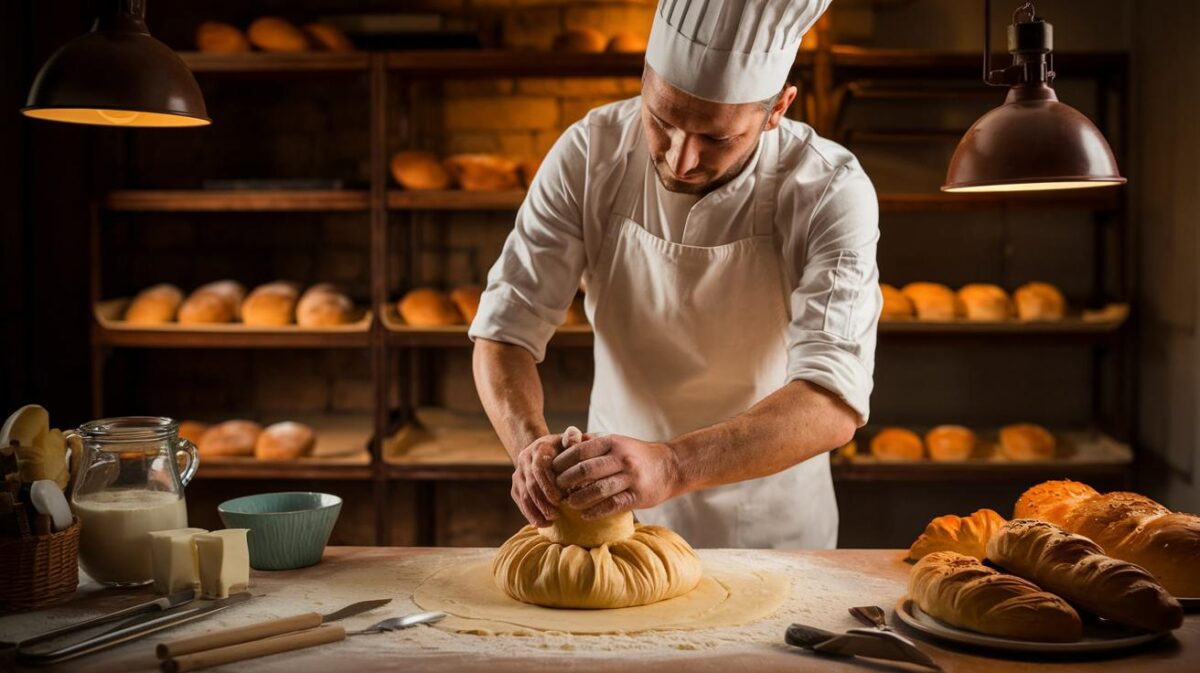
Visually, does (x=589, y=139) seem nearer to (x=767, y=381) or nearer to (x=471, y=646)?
(x=767, y=381)

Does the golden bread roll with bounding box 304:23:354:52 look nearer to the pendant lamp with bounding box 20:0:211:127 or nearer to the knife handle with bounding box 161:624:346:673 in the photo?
the pendant lamp with bounding box 20:0:211:127

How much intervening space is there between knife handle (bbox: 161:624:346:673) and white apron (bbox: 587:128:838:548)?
102cm

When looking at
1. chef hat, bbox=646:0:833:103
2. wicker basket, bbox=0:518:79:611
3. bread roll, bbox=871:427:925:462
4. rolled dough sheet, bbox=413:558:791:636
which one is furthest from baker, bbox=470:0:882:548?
bread roll, bbox=871:427:925:462

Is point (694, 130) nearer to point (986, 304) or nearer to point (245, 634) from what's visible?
point (245, 634)

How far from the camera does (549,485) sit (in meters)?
1.66

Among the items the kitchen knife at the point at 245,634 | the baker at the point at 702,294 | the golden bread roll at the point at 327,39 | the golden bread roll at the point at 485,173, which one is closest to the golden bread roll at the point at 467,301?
the golden bread roll at the point at 485,173

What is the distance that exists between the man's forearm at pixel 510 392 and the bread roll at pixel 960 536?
26.4 inches

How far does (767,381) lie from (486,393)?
23.0 inches

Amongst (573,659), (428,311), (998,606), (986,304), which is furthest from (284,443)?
(998,606)

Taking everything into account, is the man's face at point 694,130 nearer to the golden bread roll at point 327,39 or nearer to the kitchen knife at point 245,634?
the kitchen knife at point 245,634

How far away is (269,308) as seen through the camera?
375 cm

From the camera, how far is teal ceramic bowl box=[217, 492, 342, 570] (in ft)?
5.74

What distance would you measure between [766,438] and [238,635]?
0.86m

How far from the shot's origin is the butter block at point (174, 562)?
63.2 inches
